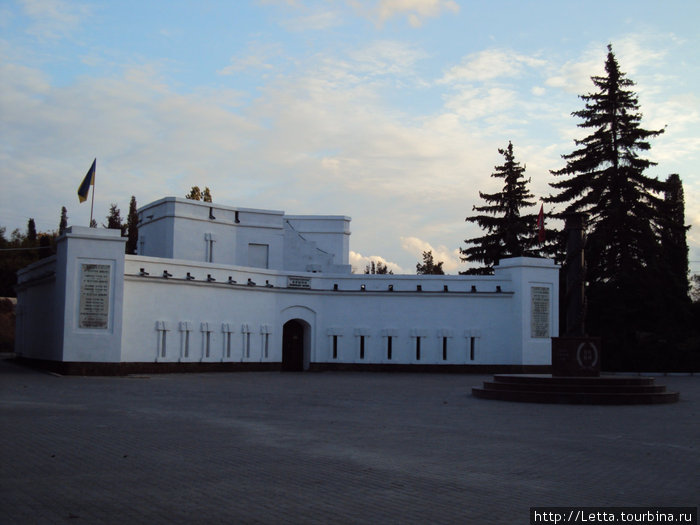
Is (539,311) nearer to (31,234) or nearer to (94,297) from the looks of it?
(94,297)

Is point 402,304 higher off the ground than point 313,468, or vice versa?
point 402,304

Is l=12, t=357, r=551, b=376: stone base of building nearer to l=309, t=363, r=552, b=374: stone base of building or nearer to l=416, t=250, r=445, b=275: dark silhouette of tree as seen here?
l=309, t=363, r=552, b=374: stone base of building

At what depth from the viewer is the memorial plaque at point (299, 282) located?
122 ft

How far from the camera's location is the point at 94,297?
27.8 m

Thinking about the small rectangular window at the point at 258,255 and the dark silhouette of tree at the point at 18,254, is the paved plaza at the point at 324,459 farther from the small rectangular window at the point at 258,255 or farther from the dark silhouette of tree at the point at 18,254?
the dark silhouette of tree at the point at 18,254

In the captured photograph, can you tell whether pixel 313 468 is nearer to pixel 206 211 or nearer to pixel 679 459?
pixel 679 459

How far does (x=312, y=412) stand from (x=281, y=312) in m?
20.2

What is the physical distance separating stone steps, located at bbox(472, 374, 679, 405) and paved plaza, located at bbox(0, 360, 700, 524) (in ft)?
4.07

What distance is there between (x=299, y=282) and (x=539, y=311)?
1204 centimetres

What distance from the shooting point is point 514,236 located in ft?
170

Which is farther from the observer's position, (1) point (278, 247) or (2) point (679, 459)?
(1) point (278, 247)

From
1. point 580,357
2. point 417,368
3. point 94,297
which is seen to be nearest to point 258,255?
point 417,368

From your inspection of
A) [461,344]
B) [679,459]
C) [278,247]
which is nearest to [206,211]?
[278,247]

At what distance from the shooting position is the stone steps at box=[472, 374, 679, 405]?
20.6 metres
